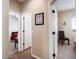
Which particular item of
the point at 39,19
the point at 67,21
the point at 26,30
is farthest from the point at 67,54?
the point at 67,21

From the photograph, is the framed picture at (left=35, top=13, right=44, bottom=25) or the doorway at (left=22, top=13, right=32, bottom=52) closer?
the framed picture at (left=35, top=13, right=44, bottom=25)

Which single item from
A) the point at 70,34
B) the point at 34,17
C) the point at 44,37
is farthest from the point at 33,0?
the point at 70,34

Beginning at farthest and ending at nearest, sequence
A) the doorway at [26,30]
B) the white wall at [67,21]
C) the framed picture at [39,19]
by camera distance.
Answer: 1. the white wall at [67,21]
2. the doorway at [26,30]
3. the framed picture at [39,19]

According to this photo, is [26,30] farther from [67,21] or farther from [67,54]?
[67,21]

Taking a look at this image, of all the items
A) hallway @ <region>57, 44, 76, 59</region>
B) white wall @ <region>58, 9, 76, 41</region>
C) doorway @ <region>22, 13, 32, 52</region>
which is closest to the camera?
hallway @ <region>57, 44, 76, 59</region>

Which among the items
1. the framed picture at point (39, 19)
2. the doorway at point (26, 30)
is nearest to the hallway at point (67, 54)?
the framed picture at point (39, 19)

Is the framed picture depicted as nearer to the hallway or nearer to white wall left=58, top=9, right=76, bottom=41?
the hallway

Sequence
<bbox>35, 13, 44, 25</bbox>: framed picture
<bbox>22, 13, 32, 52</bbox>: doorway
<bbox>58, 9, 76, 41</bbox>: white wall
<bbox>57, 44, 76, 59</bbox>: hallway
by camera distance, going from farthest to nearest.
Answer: <bbox>58, 9, 76, 41</bbox>: white wall, <bbox>22, 13, 32, 52</bbox>: doorway, <bbox>57, 44, 76, 59</bbox>: hallway, <bbox>35, 13, 44, 25</bbox>: framed picture

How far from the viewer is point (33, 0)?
4340 mm

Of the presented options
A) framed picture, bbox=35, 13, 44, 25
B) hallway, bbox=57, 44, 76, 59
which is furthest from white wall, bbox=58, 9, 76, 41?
framed picture, bbox=35, 13, 44, 25

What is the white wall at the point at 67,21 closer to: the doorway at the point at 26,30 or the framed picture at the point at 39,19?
the doorway at the point at 26,30

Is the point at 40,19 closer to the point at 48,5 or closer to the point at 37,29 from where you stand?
the point at 37,29

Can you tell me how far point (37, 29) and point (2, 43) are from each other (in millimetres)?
2496

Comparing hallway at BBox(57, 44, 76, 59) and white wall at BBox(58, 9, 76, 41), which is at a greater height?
white wall at BBox(58, 9, 76, 41)
